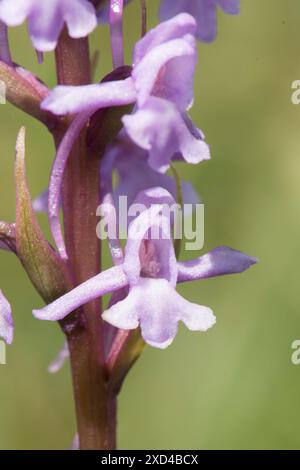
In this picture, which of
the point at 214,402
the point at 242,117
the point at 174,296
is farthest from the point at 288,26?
the point at 174,296

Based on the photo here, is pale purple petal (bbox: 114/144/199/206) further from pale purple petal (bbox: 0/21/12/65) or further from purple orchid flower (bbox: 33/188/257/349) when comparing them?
pale purple petal (bbox: 0/21/12/65)

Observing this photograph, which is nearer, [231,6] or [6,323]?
[6,323]

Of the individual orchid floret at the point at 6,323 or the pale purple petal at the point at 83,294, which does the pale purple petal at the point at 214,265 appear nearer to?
the pale purple petal at the point at 83,294

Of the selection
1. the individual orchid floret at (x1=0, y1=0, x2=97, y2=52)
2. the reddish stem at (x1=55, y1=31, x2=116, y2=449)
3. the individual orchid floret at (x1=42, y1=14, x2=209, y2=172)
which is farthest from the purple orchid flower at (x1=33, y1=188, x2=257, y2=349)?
the individual orchid floret at (x1=0, y1=0, x2=97, y2=52)

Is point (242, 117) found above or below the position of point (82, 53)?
below

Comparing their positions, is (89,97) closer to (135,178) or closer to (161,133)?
(161,133)

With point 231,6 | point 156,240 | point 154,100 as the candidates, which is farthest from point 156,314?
point 231,6

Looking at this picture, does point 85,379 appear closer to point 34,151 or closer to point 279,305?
point 279,305
